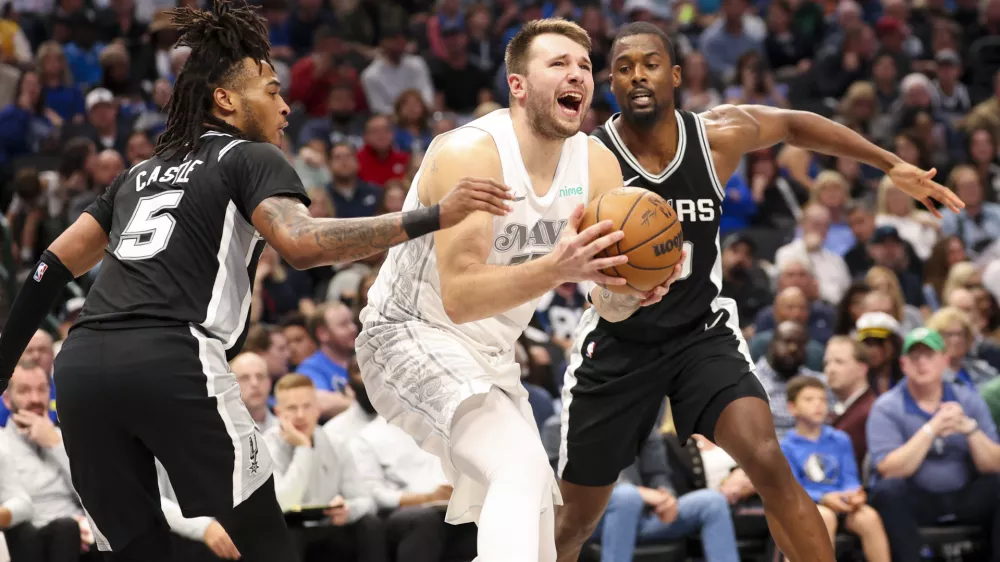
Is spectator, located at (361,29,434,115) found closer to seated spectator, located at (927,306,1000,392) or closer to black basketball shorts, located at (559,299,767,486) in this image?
seated spectator, located at (927,306,1000,392)

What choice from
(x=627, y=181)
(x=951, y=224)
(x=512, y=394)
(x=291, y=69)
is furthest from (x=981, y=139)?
(x=512, y=394)

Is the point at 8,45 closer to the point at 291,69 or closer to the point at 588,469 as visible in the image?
the point at 291,69

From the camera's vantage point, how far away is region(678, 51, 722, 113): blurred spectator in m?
13.7

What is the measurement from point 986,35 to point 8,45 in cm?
1156

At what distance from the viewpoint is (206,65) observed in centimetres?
453

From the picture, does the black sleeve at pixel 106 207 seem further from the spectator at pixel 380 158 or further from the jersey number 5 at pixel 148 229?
the spectator at pixel 380 158

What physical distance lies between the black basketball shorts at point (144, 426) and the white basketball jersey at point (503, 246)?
0.83 metres

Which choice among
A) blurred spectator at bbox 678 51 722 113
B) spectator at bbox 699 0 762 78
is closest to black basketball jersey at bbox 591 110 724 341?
blurred spectator at bbox 678 51 722 113

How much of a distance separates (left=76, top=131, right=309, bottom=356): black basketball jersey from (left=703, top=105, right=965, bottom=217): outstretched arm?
2281mm

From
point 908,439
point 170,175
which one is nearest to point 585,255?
point 170,175

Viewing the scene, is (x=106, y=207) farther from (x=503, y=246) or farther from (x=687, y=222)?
(x=687, y=222)

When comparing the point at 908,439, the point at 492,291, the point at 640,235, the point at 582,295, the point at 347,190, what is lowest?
the point at 908,439

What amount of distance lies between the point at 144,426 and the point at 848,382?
5710mm

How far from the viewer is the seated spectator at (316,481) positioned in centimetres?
730
